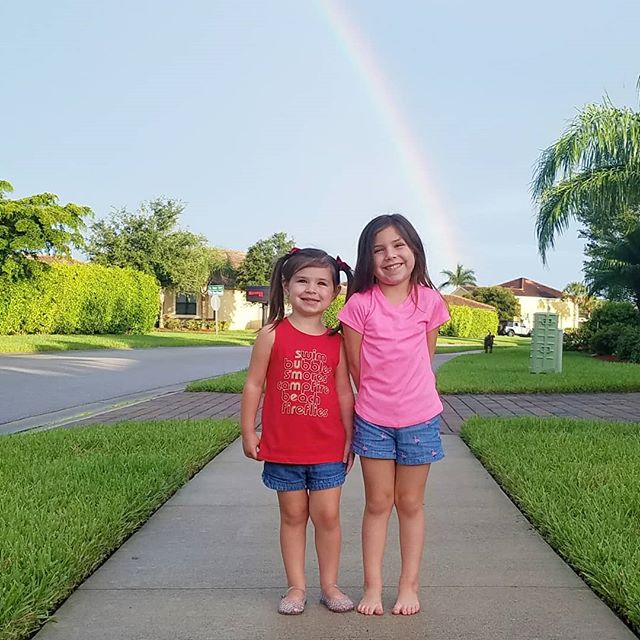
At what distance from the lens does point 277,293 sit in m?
3.03

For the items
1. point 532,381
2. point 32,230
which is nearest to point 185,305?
point 32,230

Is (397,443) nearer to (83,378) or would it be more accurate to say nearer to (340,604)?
(340,604)

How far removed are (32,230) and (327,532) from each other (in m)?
25.7

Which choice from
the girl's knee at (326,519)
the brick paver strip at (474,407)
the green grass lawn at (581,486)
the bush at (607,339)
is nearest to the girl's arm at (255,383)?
the girl's knee at (326,519)

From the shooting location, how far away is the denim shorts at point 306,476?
2.83m

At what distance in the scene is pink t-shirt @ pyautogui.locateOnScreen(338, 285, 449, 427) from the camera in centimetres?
282

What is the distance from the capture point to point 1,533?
3490mm

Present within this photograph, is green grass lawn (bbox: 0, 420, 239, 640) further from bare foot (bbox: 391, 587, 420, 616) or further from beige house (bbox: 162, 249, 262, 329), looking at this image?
beige house (bbox: 162, 249, 262, 329)

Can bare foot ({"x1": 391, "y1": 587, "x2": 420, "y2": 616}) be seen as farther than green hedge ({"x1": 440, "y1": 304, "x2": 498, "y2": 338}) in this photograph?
No

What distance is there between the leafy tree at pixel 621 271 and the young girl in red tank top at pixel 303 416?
19917 millimetres

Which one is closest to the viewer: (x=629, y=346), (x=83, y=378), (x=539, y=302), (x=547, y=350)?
(x=83, y=378)

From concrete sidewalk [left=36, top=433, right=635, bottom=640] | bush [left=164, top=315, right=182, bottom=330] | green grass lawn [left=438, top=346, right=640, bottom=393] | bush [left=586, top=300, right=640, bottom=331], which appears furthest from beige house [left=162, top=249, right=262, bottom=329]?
concrete sidewalk [left=36, top=433, right=635, bottom=640]

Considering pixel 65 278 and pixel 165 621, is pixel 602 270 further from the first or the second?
pixel 165 621

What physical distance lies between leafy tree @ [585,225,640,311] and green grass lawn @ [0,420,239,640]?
55.7 ft
